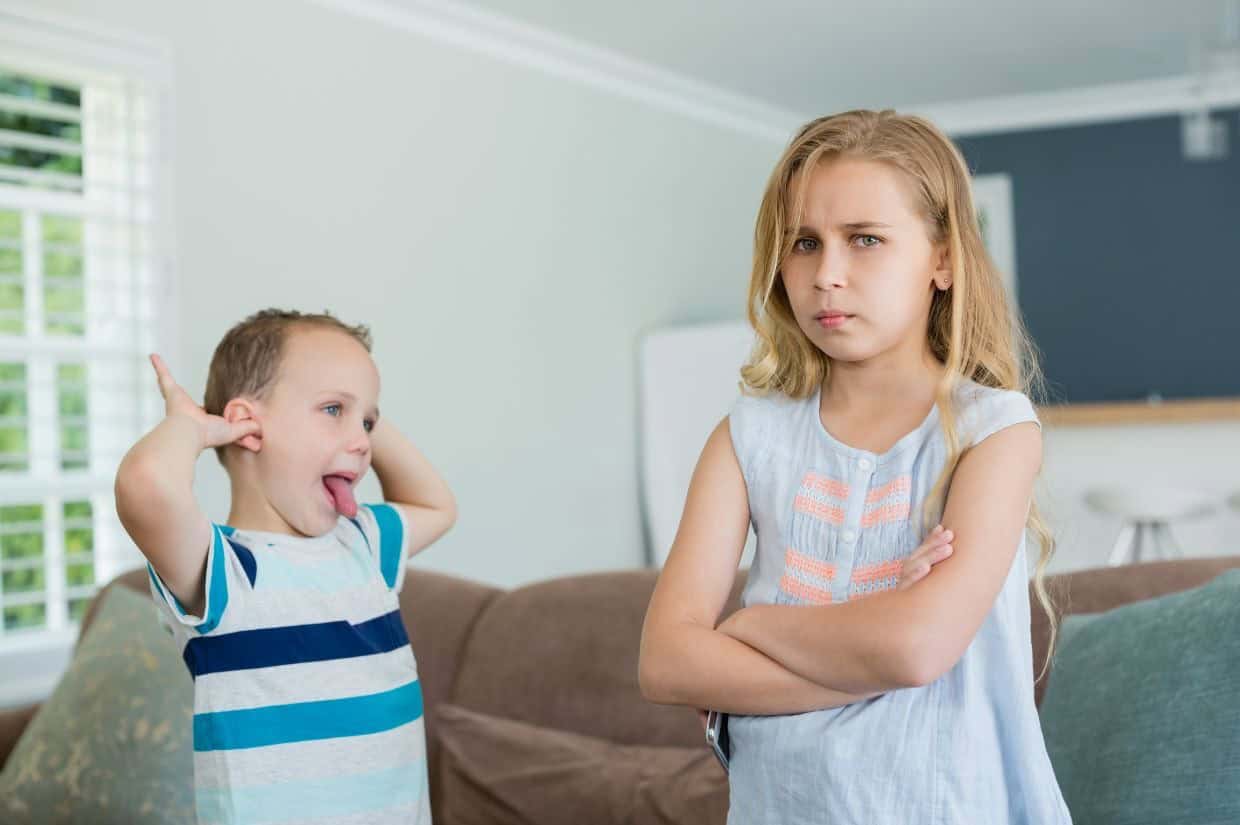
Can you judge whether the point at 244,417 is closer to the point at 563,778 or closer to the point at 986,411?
the point at 986,411

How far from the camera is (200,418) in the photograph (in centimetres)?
145

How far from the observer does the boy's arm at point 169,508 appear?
1.33 meters

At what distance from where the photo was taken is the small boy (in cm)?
139

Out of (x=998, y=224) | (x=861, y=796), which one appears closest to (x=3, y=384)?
(x=861, y=796)

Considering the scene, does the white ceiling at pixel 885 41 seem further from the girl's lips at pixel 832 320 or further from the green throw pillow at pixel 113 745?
the girl's lips at pixel 832 320

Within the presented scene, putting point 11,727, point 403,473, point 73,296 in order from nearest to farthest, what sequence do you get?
point 403,473 → point 11,727 → point 73,296

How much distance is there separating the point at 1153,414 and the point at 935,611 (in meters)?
4.55

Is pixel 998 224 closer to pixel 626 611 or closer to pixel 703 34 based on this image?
pixel 703 34

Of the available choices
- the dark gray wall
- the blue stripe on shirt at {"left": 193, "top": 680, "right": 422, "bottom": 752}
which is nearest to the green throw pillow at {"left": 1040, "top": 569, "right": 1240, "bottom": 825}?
the blue stripe on shirt at {"left": 193, "top": 680, "right": 422, "bottom": 752}

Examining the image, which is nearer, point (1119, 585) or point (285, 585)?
point (285, 585)

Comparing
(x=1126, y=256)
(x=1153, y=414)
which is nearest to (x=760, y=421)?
(x=1153, y=414)

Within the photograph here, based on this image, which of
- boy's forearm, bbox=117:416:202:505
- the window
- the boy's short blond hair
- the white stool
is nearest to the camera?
boy's forearm, bbox=117:416:202:505

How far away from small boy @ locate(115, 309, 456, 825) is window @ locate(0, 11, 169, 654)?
7.61 ft

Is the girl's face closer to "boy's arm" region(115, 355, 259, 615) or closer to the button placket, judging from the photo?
the button placket
